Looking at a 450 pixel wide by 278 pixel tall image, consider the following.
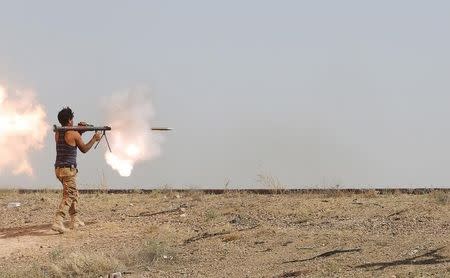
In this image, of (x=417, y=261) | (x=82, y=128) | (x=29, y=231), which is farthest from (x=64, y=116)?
(x=417, y=261)

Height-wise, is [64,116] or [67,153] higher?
[64,116]

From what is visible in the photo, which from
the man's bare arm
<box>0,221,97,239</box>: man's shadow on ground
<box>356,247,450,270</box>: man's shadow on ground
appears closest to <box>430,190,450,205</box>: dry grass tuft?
<box>356,247,450,270</box>: man's shadow on ground

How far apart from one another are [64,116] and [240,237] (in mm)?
3827

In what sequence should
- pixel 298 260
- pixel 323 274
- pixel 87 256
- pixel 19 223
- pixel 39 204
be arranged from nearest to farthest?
pixel 323 274 → pixel 298 260 → pixel 87 256 → pixel 19 223 → pixel 39 204

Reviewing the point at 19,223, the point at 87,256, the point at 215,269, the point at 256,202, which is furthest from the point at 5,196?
the point at 215,269

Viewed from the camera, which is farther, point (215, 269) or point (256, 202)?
point (256, 202)

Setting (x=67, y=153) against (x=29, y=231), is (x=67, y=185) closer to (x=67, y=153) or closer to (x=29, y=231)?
(x=67, y=153)

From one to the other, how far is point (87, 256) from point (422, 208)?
578 centimetres

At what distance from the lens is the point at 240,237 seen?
11680mm

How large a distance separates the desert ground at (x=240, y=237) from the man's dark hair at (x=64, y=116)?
1.92 metres

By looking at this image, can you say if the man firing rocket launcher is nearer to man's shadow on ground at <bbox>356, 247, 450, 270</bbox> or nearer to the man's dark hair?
the man's dark hair

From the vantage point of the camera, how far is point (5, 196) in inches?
744

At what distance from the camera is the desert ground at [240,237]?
9.50 m

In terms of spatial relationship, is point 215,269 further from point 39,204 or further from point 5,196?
point 5,196
